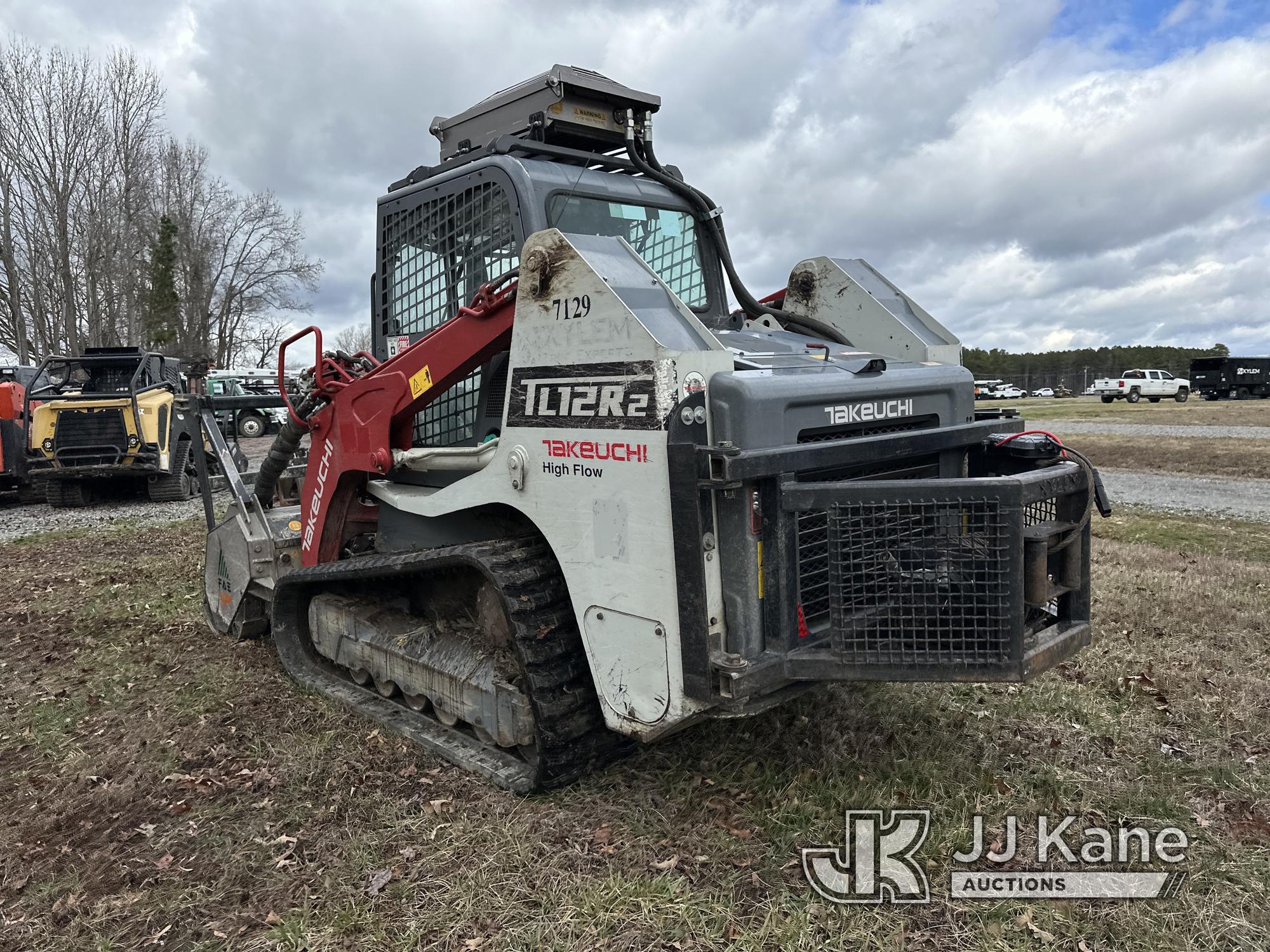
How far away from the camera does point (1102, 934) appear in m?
2.66

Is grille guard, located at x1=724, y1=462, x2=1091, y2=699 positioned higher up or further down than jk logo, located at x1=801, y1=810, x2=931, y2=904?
higher up

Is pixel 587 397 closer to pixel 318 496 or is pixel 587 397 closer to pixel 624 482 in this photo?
pixel 624 482

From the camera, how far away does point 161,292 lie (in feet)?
118

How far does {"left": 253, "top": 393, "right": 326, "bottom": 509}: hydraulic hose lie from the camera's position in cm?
457

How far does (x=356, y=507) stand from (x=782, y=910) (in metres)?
2.96

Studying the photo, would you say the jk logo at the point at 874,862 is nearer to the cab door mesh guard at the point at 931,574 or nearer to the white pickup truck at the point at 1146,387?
the cab door mesh guard at the point at 931,574

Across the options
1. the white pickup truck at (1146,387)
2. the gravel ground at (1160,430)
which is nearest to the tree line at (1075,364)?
the white pickup truck at (1146,387)

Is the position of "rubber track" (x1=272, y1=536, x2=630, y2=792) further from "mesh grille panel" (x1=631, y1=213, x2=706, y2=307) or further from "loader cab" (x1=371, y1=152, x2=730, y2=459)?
"mesh grille panel" (x1=631, y1=213, x2=706, y2=307)

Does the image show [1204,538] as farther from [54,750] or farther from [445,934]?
[54,750]

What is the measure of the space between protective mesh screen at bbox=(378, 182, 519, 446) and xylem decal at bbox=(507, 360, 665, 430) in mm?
799

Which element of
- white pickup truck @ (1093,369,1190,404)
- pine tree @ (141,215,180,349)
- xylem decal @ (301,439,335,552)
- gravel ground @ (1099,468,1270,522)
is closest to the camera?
xylem decal @ (301,439,335,552)

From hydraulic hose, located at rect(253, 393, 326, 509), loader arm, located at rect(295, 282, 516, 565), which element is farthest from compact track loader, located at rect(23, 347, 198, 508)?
loader arm, located at rect(295, 282, 516, 565)

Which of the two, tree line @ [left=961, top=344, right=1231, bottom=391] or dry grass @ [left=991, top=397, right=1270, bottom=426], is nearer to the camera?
dry grass @ [left=991, top=397, right=1270, bottom=426]

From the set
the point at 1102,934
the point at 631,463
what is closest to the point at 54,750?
the point at 631,463
